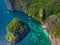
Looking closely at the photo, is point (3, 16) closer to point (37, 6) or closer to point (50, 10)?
point (37, 6)

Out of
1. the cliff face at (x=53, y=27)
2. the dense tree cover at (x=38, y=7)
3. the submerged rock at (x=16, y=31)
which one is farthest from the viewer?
the dense tree cover at (x=38, y=7)

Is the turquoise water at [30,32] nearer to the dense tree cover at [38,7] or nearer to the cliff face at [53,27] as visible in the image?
the dense tree cover at [38,7]

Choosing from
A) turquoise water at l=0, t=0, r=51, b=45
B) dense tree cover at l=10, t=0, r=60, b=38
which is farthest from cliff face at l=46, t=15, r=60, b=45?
dense tree cover at l=10, t=0, r=60, b=38

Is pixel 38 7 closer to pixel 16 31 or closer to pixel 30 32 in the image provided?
pixel 30 32

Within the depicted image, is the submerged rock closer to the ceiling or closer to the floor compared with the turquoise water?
closer to the ceiling

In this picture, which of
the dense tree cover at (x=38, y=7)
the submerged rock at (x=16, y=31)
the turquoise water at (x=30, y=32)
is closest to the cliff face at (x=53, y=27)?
the turquoise water at (x=30, y=32)

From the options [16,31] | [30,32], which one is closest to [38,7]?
[30,32]

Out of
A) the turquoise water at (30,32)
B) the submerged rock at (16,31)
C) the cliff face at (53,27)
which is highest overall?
the cliff face at (53,27)

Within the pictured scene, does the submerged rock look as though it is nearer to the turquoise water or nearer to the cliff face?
the turquoise water
